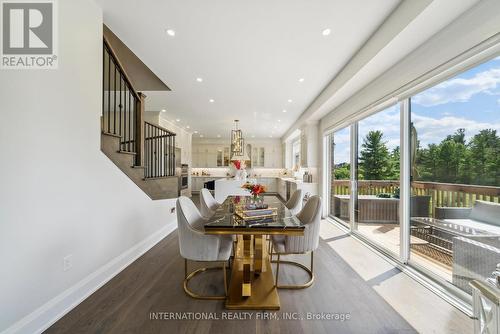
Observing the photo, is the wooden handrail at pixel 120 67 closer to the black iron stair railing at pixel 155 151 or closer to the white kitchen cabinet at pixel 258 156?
the black iron stair railing at pixel 155 151

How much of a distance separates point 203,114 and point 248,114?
135 cm

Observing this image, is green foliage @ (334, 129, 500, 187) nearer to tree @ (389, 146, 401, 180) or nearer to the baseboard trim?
tree @ (389, 146, 401, 180)

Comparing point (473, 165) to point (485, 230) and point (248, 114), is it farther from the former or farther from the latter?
point (248, 114)

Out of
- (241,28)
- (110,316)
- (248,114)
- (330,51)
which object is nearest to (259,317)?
(110,316)

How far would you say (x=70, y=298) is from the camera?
1.88 meters

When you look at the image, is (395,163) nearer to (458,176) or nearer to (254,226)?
(458,176)

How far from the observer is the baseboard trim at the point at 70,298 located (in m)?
1.55

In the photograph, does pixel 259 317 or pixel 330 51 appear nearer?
pixel 259 317

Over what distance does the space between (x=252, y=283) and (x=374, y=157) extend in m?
2.92

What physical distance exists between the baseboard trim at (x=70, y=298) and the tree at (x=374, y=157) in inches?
155

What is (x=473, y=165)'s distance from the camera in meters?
2.00

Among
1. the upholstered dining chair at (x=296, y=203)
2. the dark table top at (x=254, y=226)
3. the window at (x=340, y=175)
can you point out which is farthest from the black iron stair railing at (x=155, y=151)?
the window at (x=340, y=175)

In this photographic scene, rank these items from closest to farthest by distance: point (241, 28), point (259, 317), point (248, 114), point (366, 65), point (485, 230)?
point (259, 317), point (485, 230), point (241, 28), point (366, 65), point (248, 114)

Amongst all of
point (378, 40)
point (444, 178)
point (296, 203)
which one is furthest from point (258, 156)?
point (444, 178)
